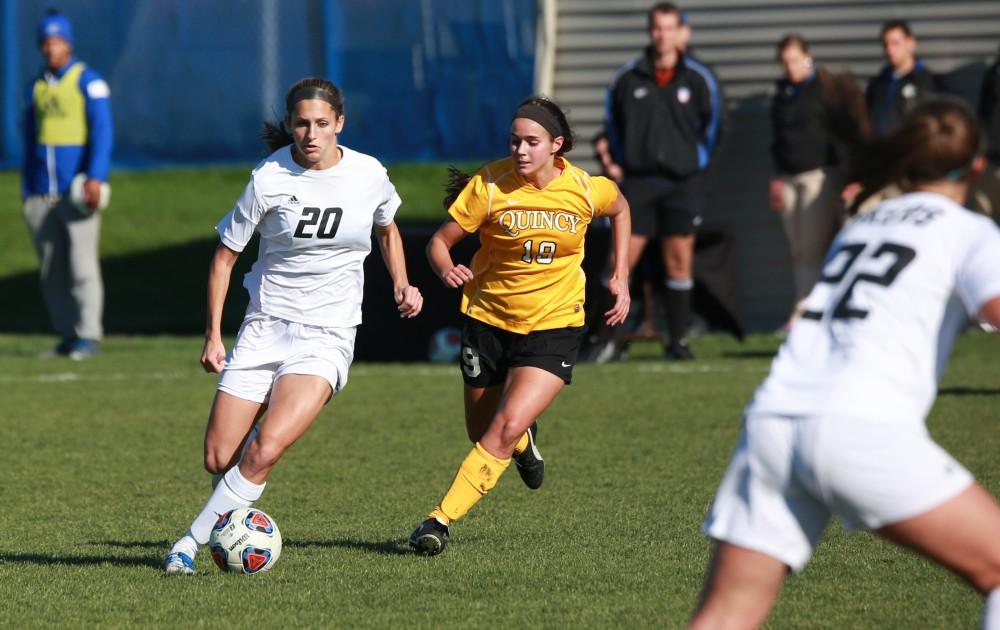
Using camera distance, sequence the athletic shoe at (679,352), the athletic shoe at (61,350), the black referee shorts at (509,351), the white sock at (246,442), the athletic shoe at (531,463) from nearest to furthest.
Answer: the white sock at (246,442), the black referee shorts at (509,351), the athletic shoe at (531,463), the athletic shoe at (679,352), the athletic shoe at (61,350)

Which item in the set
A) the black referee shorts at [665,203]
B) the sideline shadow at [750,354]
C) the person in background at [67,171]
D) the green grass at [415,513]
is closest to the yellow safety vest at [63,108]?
the person in background at [67,171]

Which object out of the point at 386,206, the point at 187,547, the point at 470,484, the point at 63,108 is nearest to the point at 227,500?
the point at 187,547

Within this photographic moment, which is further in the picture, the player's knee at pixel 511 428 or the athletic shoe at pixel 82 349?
the athletic shoe at pixel 82 349

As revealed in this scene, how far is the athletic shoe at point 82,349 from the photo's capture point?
13000 millimetres

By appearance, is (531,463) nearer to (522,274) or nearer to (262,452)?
(522,274)


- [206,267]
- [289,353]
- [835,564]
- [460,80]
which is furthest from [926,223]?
[206,267]

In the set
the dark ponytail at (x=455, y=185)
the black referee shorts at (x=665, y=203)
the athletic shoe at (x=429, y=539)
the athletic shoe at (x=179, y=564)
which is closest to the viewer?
the athletic shoe at (x=179, y=564)

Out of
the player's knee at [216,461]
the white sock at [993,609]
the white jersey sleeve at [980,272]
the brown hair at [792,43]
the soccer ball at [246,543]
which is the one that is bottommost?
the soccer ball at [246,543]

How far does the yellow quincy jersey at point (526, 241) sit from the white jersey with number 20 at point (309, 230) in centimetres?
48

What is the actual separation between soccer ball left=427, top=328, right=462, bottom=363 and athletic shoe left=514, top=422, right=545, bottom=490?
18.5 ft

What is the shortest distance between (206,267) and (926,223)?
52.9 feet

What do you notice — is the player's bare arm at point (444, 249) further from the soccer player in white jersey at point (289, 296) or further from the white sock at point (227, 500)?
the white sock at point (227, 500)

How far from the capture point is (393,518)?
6.80m

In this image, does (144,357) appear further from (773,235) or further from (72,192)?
(773,235)
